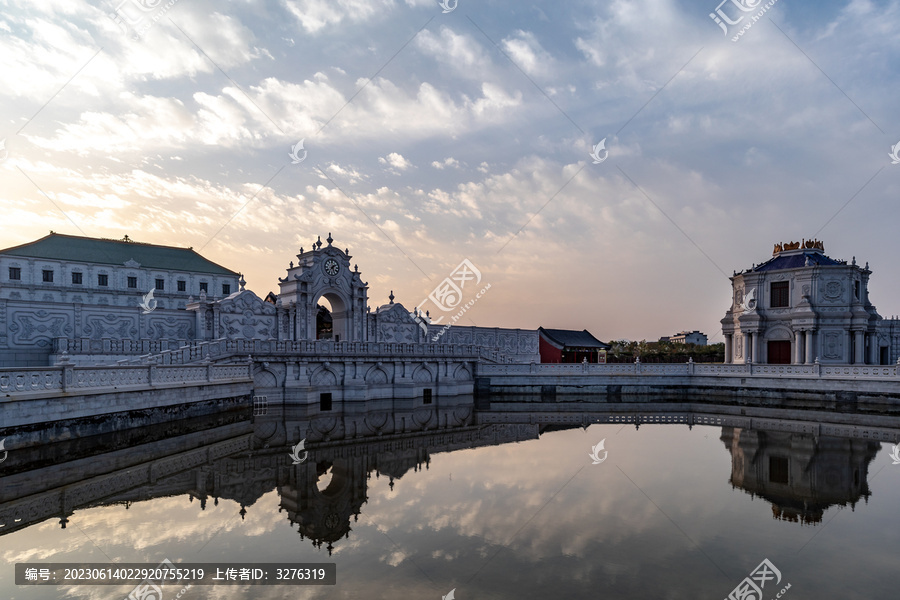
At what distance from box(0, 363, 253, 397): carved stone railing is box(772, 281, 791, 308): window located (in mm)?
43535

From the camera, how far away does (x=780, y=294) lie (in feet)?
144

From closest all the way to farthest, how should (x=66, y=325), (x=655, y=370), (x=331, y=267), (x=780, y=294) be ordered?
(x=66, y=325) < (x=331, y=267) < (x=655, y=370) < (x=780, y=294)

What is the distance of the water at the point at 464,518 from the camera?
8.56 m

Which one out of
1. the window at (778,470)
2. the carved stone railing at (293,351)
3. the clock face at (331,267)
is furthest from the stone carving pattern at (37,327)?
the window at (778,470)

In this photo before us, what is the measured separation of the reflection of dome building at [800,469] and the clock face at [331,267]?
2687 centimetres

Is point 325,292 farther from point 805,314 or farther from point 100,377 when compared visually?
point 805,314

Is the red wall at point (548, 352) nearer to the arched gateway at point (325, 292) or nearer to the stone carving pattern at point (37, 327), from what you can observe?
the arched gateway at point (325, 292)

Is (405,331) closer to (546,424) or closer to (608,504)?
(546,424)

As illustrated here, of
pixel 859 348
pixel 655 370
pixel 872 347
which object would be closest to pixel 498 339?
pixel 655 370

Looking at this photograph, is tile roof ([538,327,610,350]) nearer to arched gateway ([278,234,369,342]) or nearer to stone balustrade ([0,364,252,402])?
arched gateway ([278,234,369,342])

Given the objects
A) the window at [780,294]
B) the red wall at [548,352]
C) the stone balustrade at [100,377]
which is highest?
the window at [780,294]

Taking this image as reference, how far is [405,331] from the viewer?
44.0 metres

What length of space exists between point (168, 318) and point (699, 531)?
114ft

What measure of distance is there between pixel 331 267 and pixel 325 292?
191cm
